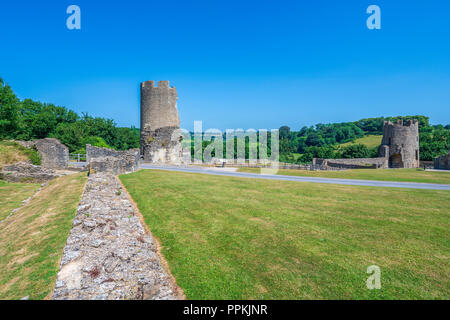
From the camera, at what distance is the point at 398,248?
19.6ft

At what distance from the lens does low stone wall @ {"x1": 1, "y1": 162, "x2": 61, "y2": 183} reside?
59.4 ft

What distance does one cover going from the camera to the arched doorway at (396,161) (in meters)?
40.0

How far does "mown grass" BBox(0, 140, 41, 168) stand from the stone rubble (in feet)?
61.4

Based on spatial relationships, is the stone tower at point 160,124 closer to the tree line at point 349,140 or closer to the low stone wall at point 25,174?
the low stone wall at point 25,174

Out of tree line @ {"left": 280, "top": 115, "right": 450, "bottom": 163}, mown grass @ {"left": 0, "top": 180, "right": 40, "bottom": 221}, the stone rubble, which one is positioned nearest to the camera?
the stone rubble

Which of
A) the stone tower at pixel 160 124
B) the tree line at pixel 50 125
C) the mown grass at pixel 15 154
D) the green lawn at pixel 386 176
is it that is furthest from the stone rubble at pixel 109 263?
the tree line at pixel 50 125

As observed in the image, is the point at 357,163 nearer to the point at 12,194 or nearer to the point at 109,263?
the point at 109,263

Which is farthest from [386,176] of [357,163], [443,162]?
[357,163]

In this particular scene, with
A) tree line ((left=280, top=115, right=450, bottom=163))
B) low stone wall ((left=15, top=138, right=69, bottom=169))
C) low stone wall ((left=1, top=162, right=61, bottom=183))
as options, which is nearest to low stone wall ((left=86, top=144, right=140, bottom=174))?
low stone wall ((left=1, top=162, right=61, bottom=183))

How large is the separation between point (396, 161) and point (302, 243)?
43.8 metres

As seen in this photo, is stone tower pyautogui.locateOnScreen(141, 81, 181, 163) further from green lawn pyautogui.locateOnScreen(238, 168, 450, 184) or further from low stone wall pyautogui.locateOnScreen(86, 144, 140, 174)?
green lawn pyautogui.locateOnScreen(238, 168, 450, 184)

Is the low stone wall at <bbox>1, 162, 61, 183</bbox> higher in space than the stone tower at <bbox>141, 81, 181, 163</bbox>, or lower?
lower

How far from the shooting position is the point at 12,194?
1441 centimetres
